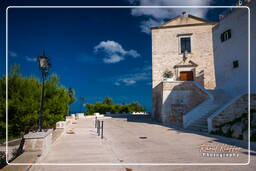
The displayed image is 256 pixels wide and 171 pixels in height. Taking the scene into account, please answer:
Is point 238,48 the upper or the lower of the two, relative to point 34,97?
upper

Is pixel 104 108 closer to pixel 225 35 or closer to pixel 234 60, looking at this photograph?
pixel 225 35

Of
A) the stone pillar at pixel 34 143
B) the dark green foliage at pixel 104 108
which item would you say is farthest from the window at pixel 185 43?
the dark green foliage at pixel 104 108

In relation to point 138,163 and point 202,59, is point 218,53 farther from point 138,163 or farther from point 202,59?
point 138,163

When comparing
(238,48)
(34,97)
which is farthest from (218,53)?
(34,97)

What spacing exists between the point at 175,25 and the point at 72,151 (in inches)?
791

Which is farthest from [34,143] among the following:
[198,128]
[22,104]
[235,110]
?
[235,110]

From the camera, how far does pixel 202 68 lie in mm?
Answer: 21406

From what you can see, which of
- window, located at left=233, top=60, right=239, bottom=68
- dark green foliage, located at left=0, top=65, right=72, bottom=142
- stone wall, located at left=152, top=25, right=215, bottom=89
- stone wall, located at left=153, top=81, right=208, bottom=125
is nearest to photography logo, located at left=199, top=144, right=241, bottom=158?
window, located at left=233, top=60, right=239, bottom=68

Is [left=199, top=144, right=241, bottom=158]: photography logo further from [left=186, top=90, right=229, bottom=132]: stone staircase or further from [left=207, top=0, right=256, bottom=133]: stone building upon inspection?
[left=186, top=90, right=229, bottom=132]: stone staircase

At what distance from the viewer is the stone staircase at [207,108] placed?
36.9 feet

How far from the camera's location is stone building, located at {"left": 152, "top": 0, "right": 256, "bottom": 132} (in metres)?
11.7

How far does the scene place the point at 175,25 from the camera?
866 inches

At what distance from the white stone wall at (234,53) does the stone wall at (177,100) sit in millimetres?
2546

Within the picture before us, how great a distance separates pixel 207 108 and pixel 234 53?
16.1ft
